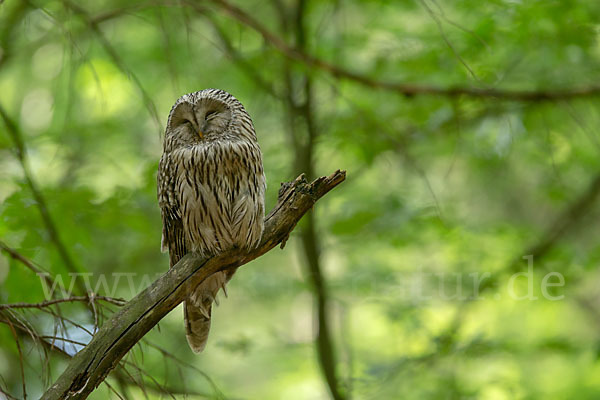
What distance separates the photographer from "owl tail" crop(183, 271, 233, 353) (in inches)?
117

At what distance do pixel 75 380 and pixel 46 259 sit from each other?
1.61 meters

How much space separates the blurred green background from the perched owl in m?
0.57

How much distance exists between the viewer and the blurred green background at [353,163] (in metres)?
3.96

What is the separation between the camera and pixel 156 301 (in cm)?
215

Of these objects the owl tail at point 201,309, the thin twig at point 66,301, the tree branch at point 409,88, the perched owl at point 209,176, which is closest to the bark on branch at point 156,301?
the thin twig at point 66,301

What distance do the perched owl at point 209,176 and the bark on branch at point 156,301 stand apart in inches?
8.1

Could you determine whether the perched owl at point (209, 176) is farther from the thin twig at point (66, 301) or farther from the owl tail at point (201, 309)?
the thin twig at point (66, 301)

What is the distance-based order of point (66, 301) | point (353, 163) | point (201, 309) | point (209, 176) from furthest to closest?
point (353, 163)
point (201, 309)
point (209, 176)
point (66, 301)

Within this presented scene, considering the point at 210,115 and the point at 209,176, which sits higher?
the point at 210,115

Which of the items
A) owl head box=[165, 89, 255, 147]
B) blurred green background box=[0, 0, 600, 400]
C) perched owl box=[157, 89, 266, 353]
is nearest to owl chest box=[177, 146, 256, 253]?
perched owl box=[157, 89, 266, 353]

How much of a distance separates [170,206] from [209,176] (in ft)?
0.93

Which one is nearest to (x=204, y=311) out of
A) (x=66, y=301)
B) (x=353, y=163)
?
(x=66, y=301)

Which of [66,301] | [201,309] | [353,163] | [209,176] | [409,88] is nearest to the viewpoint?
[66,301]

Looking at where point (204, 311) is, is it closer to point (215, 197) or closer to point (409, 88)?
point (215, 197)
